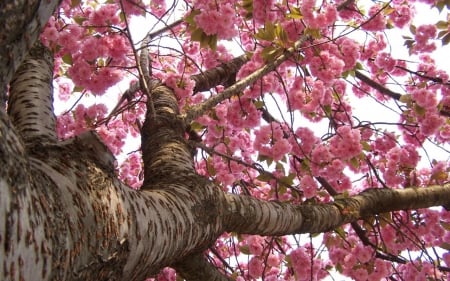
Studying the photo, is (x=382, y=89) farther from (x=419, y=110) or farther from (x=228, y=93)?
(x=228, y=93)

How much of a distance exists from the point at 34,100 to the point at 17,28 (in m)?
0.94

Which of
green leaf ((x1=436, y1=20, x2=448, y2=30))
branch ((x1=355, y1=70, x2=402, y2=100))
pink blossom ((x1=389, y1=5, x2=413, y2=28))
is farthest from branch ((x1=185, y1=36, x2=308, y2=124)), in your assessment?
pink blossom ((x1=389, y1=5, x2=413, y2=28))

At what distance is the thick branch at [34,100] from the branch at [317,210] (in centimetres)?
76

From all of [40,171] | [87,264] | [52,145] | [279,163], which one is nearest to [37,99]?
[52,145]

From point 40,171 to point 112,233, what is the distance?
219 millimetres

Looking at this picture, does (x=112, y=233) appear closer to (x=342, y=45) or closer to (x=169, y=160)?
(x=169, y=160)

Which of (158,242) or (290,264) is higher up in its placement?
(290,264)

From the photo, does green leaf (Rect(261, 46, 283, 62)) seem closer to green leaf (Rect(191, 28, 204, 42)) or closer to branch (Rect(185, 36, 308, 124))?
branch (Rect(185, 36, 308, 124))

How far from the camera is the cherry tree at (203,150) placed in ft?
2.86

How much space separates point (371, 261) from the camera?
3.02 meters

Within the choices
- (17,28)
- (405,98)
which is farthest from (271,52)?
(17,28)

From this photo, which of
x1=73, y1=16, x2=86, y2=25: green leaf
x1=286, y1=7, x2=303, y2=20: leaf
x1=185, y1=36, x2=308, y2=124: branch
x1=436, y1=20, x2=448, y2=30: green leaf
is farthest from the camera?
x1=436, y1=20, x2=448, y2=30: green leaf

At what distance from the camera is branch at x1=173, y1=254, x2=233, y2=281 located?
188cm

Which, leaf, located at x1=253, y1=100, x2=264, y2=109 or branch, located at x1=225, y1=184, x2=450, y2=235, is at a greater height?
leaf, located at x1=253, y1=100, x2=264, y2=109
